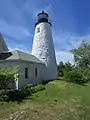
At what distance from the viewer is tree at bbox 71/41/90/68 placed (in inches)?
1714

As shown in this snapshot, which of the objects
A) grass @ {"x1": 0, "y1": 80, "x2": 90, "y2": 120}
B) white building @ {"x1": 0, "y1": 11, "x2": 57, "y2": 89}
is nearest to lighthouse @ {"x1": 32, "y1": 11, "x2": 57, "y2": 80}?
white building @ {"x1": 0, "y1": 11, "x2": 57, "y2": 89}

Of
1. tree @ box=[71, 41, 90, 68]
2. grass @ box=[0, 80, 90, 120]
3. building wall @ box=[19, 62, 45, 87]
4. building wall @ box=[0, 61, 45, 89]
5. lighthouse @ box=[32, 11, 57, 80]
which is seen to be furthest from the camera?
tree @ box=[71, 41, 90, 68]

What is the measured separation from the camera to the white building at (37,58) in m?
25.0

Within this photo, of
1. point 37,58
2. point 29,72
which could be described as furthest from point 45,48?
point 29,72

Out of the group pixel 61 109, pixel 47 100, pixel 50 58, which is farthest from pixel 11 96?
pixel 50 58

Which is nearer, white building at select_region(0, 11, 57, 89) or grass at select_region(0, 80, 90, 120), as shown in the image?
grass at select_region(0, 80, 90, 120)

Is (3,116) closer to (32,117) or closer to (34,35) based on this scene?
(32,117)

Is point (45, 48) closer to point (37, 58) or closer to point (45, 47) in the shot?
point (45, 47)

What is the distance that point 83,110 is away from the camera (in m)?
13.4

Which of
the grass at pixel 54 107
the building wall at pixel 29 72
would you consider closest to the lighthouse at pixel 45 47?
the building wall at pixel 29 72

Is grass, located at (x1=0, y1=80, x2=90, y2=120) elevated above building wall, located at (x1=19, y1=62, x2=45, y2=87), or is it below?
below

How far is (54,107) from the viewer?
46.7 feet

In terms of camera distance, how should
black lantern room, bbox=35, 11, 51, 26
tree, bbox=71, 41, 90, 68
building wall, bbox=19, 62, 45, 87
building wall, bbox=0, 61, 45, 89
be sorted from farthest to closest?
tree, bbox=71, 41, 90, 68, black lantern room, bbox=35, 11, 51, 26, building wall, bbox=19, 62, 45, 87, building wall, bbox=0, 61, 45, 89

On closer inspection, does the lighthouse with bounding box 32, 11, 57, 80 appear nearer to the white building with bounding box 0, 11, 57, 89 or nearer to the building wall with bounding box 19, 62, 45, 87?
the white building with bounding box 0, 11, 57, 89
